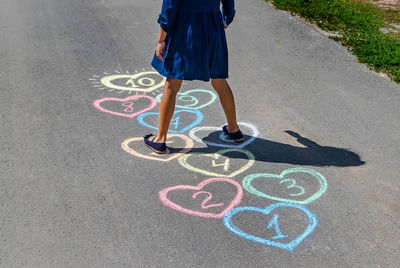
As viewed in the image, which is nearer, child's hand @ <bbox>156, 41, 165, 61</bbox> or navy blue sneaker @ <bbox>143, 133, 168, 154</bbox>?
child's hand @ <bbox>156, 41, 165, 61</bbox>

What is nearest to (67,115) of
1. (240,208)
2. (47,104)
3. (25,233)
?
(47,104)

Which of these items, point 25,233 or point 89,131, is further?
point 89,131

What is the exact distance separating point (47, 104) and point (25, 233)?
2061mm

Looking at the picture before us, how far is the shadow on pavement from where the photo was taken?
3931mm

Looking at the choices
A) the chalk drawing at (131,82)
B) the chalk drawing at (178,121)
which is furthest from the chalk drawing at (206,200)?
the chalk drawing at (131,82)

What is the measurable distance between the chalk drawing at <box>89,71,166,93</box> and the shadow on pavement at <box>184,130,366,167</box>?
131 cm

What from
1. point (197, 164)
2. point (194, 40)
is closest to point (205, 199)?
point (197, 164)

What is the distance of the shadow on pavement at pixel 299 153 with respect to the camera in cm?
393

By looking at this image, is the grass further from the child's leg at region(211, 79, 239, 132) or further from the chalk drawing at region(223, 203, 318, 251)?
the chalk drawing at region(223, 203, 318, 251)

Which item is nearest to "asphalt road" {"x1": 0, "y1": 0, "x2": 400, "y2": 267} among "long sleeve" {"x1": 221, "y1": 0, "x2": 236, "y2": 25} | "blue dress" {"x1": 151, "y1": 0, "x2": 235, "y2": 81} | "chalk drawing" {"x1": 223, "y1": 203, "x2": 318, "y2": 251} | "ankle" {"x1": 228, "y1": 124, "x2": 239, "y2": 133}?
"chalk drawing" {"x1": 223, "y1": 203, "x2": 318, "y2": 251}

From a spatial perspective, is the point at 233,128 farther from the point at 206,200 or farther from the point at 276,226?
the point at 276,226

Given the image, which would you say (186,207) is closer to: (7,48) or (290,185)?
(290,185)

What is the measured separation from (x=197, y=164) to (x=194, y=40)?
102 centimetres

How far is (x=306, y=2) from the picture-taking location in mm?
8180
